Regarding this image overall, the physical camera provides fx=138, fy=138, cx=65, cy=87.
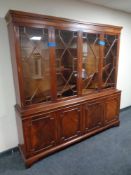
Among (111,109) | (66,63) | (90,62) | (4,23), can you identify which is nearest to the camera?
(4,23)

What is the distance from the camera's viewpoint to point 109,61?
9.11ft

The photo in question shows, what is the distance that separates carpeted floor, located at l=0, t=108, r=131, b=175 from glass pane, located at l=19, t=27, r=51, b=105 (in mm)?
969

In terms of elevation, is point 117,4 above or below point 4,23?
above

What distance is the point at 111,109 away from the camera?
2.89 meters

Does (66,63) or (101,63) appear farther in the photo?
(101,63)

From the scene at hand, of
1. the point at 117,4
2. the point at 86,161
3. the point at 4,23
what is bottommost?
the point at 86,161

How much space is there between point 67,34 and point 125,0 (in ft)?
4.45

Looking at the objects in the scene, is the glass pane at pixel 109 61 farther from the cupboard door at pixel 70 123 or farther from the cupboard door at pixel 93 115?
the cupboard door at pixel 70 123

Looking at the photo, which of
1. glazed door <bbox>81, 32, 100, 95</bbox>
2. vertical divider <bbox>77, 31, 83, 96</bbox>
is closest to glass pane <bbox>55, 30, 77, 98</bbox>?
vertical divider <bbox>77, 31, 83, 96</bbox>

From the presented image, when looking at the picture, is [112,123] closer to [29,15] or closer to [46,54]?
[46,54]

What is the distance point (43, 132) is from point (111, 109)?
1533 mm

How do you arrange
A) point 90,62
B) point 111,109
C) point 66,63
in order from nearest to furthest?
point 66,63 → point 90,62 → point 111,109

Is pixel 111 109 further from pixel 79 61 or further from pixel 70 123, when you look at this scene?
pixel 79 61

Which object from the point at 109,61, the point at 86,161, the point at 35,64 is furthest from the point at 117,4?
the point at 86,161
